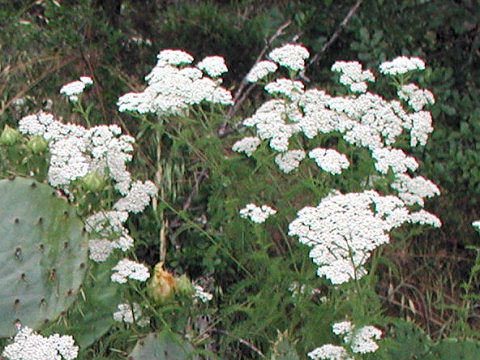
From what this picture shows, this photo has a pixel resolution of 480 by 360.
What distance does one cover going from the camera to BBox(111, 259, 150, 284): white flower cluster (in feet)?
7.54

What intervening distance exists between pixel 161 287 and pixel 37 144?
47 cm

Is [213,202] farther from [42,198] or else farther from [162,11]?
[162,11]

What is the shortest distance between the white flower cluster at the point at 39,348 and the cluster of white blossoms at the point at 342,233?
0.49m

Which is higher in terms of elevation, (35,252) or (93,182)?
(93,182)

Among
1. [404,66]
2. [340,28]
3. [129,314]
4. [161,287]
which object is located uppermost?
[404,66]

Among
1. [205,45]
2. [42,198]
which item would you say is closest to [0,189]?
[42,198]

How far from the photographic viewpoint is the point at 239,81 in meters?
4.40

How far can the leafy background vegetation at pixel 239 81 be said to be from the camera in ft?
11.0

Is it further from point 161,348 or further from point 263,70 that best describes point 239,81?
point 161,348

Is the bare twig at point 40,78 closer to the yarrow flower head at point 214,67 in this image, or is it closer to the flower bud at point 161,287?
the yarrow flower head at point 214,67

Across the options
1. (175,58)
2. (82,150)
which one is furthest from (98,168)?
(175,58)

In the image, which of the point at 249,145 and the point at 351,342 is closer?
the point at 351,342

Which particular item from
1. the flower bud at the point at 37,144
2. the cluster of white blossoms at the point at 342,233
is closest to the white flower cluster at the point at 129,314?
the flower bud at the point at 37,144

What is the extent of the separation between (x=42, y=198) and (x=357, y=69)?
83 centimetres
